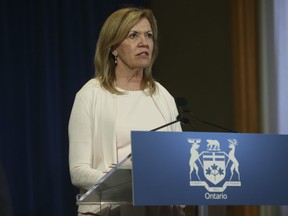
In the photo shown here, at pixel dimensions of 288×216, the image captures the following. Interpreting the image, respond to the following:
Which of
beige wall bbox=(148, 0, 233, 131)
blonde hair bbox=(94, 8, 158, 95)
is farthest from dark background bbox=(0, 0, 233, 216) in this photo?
blonde hair bbox=(94, 8, 158, 95)

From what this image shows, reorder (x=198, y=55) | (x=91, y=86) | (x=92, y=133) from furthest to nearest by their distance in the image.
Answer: (x=198, y=55)
(x=91, y=86)
(x=92, y=133)

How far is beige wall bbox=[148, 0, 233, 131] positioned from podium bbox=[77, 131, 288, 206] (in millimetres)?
2243

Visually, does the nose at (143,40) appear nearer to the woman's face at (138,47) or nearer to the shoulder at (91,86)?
the woman's face at (138,47)

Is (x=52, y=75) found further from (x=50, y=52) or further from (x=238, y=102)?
(x=238, y=102)

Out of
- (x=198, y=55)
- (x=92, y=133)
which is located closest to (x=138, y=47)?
(x=92, y=133)

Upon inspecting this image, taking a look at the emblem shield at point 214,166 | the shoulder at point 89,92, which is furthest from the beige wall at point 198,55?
the emblem shield at point 214,166

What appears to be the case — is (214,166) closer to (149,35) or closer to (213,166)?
(213,166)

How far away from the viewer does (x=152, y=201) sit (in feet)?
7.77

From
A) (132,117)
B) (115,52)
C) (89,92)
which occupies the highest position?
(115,52)

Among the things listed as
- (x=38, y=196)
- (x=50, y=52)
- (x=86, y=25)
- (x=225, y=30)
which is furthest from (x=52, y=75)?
(x=225, y=30)

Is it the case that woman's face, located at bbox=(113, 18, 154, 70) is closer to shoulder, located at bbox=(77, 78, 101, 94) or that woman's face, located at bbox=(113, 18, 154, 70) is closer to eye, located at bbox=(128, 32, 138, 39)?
eye, located at bbox=(128, 32, 138, 39)

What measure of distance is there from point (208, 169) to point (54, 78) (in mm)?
2483

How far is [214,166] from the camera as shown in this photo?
248 cm

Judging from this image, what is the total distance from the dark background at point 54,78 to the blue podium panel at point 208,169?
7.47 feet
